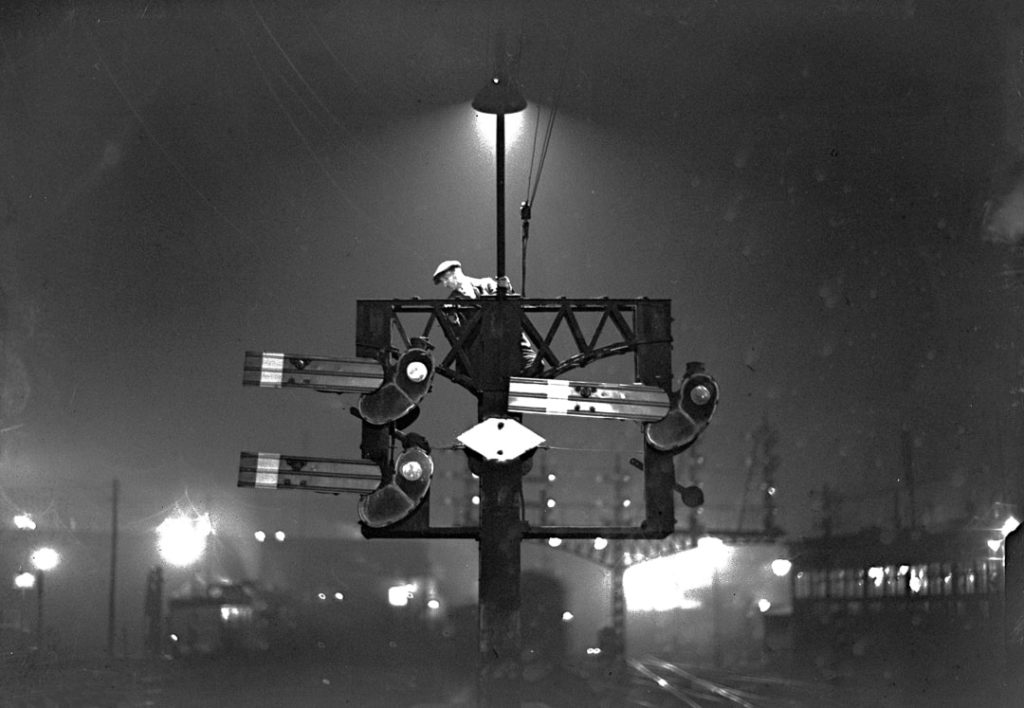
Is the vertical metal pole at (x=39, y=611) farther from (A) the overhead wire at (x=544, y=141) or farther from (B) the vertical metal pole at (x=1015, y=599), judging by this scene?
(B) the vertical metal pole at (x=1015, y=599)

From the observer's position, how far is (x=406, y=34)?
10.5m

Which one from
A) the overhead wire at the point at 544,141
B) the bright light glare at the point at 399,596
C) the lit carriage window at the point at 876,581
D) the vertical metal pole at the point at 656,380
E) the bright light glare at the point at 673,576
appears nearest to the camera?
the vertical metal pole at the point at 656,380

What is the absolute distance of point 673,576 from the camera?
12547mm

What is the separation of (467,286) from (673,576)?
5.21m

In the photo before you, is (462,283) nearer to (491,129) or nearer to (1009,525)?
(491,129)

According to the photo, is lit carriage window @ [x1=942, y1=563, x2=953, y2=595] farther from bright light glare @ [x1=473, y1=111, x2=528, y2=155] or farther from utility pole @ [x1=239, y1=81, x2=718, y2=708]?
bright light glare @ [x1=473, y1=111, x2=528, y2=155]

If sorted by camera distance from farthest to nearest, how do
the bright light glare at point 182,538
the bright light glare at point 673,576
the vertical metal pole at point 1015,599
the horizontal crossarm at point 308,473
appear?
the bright light glare at point 673,576 < the bright light glare at point 182,538 < the vertical metal pole at point 1015,599 < the horizontal crossarm at point 308,473

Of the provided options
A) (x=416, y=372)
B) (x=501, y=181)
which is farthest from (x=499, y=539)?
(x=501, y=181)

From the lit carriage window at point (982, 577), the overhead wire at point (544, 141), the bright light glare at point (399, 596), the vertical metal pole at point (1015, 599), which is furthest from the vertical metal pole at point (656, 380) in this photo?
the lit carriage window at point (982, 577)

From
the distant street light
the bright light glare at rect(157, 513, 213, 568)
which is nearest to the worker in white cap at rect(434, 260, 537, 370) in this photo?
the bright light glare at rect(157, 513, 213, 568)

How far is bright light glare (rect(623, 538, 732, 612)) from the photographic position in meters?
12.2

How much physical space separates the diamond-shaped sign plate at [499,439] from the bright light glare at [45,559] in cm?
519

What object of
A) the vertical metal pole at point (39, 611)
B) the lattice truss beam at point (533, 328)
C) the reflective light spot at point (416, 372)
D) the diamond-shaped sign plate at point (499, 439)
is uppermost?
the lattice truss beam at point (533, 328)

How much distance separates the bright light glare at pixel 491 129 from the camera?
33.6 feet
